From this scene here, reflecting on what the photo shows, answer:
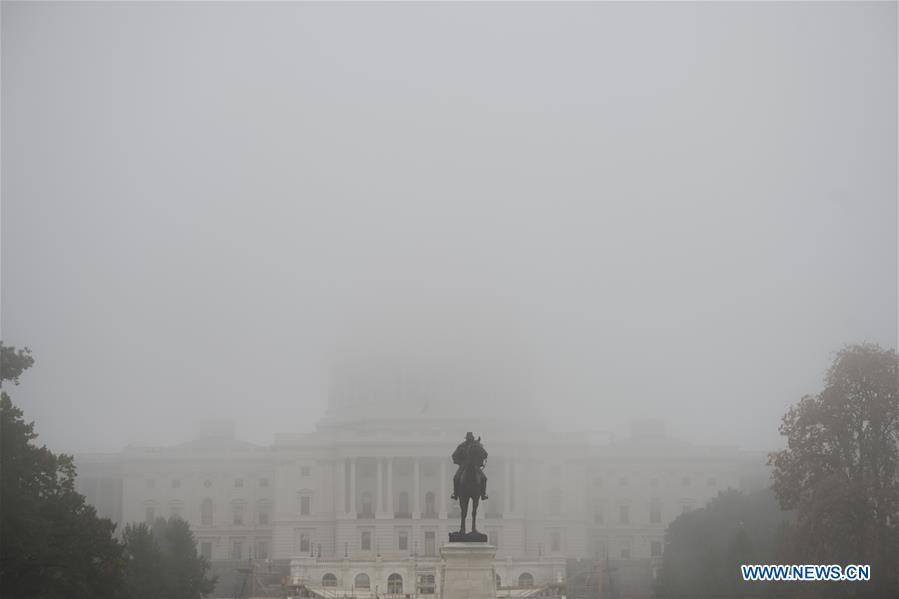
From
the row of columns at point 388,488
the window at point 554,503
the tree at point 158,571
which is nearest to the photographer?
the tree at point 158,571

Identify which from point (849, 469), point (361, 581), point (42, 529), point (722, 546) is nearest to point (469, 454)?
point (42, 529)

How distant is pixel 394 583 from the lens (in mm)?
101062

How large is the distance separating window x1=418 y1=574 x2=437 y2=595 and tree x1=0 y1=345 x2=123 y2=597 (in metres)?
46.5

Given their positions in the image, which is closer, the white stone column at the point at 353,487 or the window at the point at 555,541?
the white stone column at the point at 353,487

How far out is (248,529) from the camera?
131375 millimetres

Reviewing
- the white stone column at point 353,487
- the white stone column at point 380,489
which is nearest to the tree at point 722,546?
the white stone column at point 380,489

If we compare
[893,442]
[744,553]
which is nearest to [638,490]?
[744,553]

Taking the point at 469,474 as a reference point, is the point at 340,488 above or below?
above

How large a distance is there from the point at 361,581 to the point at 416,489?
88.2ft

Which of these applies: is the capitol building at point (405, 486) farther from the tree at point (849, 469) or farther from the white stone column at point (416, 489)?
the tree at point (849, 469)

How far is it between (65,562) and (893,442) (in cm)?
3254

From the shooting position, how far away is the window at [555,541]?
127875mm

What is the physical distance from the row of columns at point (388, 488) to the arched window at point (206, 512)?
12.8 meters

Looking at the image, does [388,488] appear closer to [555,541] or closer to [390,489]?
[390,489]
